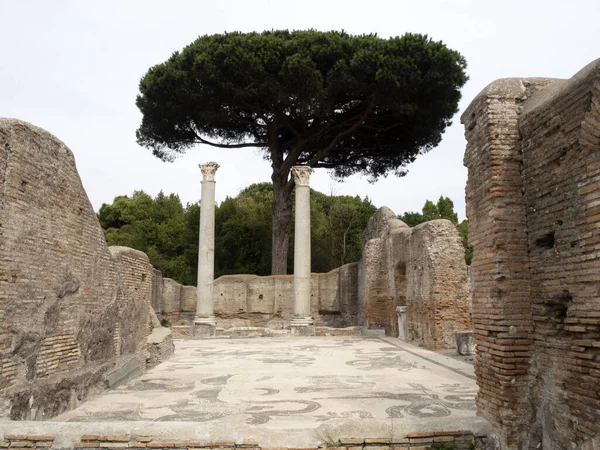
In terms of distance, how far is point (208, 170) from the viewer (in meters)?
19.8

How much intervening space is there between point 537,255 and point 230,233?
89.6 feet

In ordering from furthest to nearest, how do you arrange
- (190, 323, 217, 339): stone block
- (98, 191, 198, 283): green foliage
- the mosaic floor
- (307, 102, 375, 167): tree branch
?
(98, 191, 198, 283): green foliage → (307, 102, 375, 167): tree branch → (190, 323, 217, 339): stone block → the mosaic floor

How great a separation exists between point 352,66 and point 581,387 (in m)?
18.0

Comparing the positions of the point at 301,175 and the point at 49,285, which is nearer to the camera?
the point at 49,285

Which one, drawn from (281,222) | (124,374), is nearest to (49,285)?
(124,374)

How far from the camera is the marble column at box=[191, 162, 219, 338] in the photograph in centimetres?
1891

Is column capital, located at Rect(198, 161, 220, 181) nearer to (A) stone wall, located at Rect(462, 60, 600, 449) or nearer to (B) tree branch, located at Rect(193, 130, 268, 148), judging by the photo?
(B) tree branch, located at Rect(193, 130, 268, 148)

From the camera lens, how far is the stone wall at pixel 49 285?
16.5ft

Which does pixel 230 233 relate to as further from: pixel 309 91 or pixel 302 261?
pixel 309 91

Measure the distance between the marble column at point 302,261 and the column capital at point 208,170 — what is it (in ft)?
10.3

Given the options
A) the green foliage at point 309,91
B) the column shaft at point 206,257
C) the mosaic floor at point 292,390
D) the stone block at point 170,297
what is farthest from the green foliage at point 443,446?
the stone block at point 170,297

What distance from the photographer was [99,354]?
7211 mm

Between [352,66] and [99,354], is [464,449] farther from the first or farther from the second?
[352,66]

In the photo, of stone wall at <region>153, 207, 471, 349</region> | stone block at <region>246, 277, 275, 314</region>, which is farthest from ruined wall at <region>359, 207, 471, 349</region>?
stone block at <region>246, 277, 275, 314</region>
